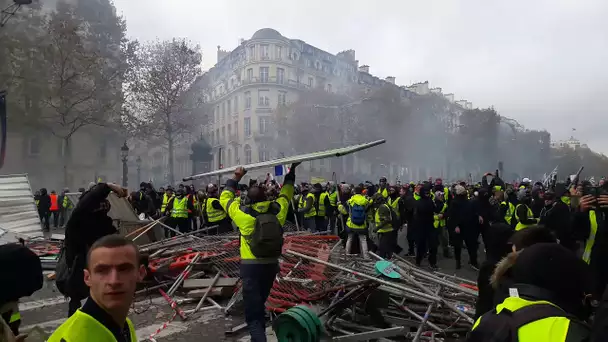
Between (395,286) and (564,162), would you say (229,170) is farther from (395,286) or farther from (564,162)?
(564,162)

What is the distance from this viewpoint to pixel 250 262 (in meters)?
5.02

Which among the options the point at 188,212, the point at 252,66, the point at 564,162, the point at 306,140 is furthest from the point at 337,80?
the point at 188,212

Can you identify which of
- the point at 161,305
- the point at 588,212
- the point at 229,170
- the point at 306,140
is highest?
the point at 306,140

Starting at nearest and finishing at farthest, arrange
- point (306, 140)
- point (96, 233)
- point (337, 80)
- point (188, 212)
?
point (96, 233) < point (188, 212) < point (306, 140) < point (337, 80)

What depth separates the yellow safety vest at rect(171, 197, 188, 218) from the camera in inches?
529

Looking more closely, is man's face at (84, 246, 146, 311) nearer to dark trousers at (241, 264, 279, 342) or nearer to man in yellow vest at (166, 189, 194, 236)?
dark trousers at (241, 264, 279, 342)

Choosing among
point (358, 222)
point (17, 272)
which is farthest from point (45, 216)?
point (17, 272)

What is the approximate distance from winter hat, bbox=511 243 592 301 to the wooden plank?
19.8ft

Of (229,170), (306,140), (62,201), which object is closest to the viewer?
(229,170)

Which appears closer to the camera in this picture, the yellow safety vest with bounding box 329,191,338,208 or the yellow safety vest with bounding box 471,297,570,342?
the yellow safety vest with bounding box 471,297,570,342

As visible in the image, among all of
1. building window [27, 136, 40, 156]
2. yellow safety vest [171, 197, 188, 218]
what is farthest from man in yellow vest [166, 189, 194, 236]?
building window [27, 136, 40, 156]

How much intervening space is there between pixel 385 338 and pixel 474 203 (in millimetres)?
5912

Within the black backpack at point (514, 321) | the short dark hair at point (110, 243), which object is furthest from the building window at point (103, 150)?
the black backpack at point (514, 321)

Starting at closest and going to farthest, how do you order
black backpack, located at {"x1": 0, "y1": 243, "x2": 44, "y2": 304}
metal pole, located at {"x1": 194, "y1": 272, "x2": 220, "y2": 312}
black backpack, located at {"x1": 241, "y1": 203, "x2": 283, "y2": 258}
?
black backpack, located at {"x1": 0, "y1": 243, "x2": 44, "y2": 304} → black backpack, located at {"x1": 241, "y1": 203, "x2": 283, "y2": 258} → metal pole, located at {"x1": 194, "y1": 272, "x2": 220, "y2": 312}
